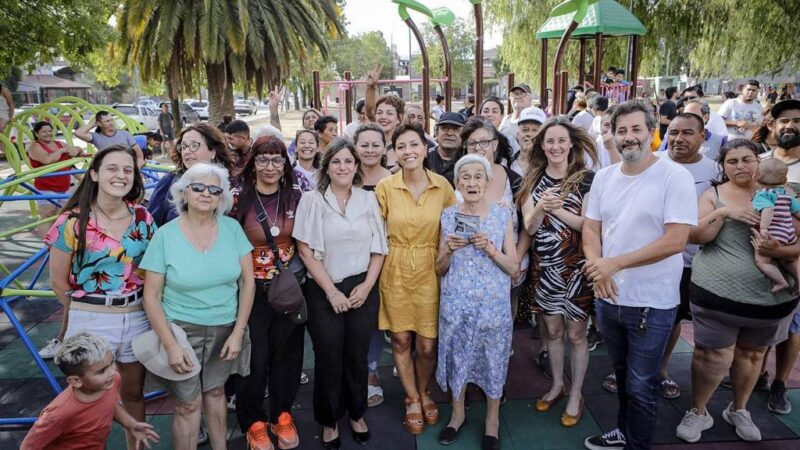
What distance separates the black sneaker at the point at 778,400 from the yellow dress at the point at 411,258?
2346mm

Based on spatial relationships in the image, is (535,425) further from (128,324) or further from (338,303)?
(128,324)

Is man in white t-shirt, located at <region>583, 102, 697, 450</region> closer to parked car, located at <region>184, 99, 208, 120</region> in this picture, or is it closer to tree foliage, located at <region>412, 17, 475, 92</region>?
parked car, located at <region>184, 99, 208, 120</region>

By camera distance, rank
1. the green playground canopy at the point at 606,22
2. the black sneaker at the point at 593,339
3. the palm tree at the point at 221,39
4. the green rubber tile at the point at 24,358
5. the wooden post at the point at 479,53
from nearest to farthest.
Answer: the green rubber tile at the point at 24,358 → the black sneaker at the point at 593,339 → the wooden post at the point at 479,53 → the green playground canopy at the point at 606,22 → the palm tree at the point at 221,39

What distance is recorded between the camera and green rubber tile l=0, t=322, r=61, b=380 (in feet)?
14.0

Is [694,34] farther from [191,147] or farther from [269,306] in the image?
[269,306]

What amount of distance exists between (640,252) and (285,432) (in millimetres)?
2356

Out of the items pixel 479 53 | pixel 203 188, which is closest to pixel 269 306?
pixel 203 188

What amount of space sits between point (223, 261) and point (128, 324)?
1.96ft

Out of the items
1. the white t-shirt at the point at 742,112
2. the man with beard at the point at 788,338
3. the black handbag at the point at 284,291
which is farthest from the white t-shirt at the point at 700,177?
the white t-shirt at the point at 742,112

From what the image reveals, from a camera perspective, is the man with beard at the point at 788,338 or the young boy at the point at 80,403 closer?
the young boy at the point at 80,403

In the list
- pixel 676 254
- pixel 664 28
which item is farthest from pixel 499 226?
pixel 664 28

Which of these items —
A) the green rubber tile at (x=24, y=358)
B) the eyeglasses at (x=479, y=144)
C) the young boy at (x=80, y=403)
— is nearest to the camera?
the young boy at (x=80, y=403)

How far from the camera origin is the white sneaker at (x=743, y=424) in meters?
3.21

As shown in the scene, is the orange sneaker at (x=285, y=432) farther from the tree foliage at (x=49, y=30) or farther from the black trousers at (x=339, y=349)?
the tree foliage at (x=49, y=30)
